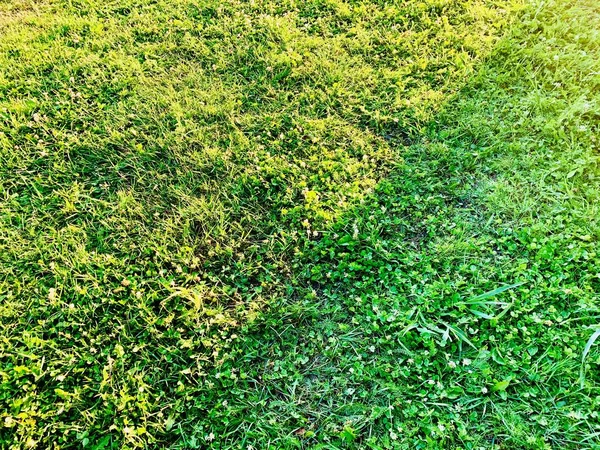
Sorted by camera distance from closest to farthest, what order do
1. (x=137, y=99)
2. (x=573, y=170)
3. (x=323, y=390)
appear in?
(x=323, y=390)
(x=573, y=170)
(x=137, y=99)

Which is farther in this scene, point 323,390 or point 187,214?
point 187,214

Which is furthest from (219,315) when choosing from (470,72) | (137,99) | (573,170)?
(470,72)

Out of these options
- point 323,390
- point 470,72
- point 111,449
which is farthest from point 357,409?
point 470,72

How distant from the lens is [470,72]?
11.6ft

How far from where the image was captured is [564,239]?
256 cm

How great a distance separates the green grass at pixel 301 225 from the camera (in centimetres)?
213

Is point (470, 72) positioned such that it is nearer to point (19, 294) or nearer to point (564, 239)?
point (564, 239)

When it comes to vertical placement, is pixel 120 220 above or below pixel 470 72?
below

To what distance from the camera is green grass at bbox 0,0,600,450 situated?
84.0 inches

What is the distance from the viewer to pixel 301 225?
111 inches

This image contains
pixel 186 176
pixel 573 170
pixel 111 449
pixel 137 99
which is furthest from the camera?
pixel 137 99

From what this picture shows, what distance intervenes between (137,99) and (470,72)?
9.40 ft

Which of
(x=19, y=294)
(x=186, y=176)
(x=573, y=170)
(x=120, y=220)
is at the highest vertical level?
(x=573, y=170)

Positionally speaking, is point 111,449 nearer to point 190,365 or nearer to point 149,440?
point 149,440
